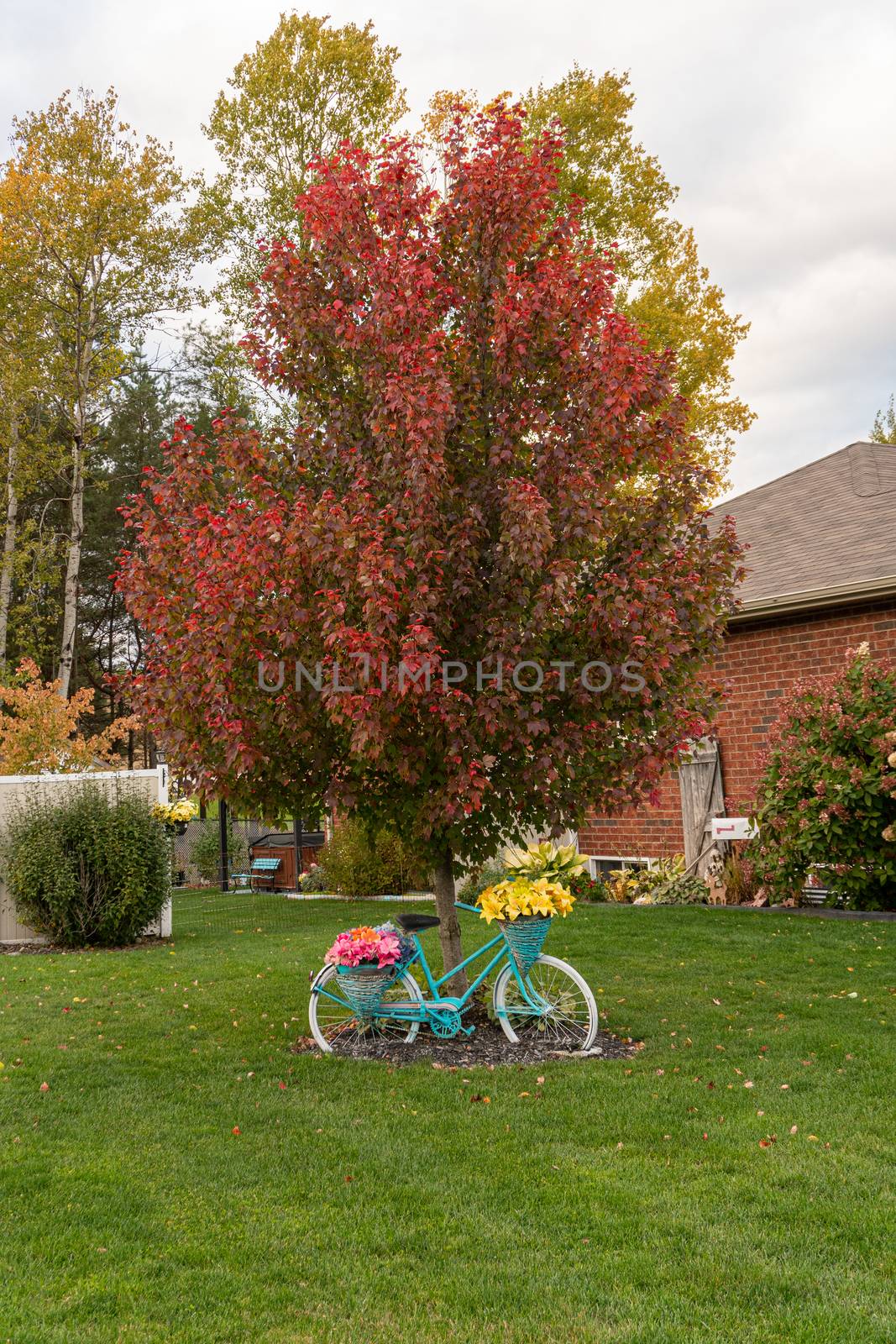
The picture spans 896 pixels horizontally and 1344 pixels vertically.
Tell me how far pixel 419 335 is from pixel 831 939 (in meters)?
6.03

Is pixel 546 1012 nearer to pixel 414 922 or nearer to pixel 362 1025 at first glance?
pixel 414 922

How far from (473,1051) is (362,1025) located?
0.71 metres

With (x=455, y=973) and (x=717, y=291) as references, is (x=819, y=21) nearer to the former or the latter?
(x=717, y=291)

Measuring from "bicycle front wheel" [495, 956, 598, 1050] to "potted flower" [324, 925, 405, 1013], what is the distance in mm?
683

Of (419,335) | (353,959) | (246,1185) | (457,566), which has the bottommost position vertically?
(246,1185)

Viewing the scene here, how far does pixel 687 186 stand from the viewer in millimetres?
18891

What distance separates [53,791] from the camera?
11.7 metres

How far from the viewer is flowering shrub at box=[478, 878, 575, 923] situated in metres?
5.87

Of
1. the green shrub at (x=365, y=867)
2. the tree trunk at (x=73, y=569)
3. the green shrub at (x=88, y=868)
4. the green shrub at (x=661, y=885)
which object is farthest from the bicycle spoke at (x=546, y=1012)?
the tree trunk at (x=73, y=569)

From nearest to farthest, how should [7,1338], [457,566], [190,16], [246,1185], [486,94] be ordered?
[7,1338], [246,1185], [457,566], [190,16], [486,94]

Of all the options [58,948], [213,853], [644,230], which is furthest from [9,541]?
[644,230]

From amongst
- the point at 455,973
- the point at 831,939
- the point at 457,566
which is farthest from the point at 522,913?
the point at 831,939

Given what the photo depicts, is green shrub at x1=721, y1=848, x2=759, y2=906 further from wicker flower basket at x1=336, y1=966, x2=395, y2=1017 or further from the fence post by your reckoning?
the fence post

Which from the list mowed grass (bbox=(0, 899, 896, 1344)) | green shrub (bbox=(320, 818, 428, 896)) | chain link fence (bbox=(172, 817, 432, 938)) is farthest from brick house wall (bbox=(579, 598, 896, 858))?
mowed grass (bbox=(0, 899, 896, 1344))
